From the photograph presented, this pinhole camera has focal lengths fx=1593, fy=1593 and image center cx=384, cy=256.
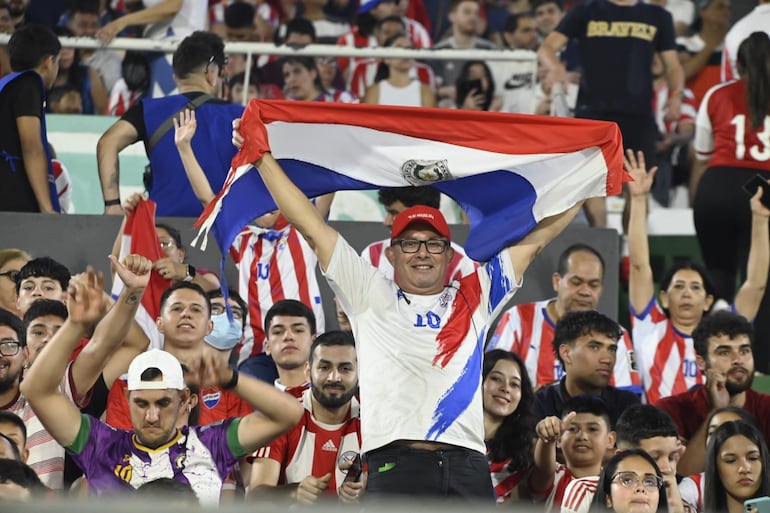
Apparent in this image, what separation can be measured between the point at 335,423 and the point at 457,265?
1663 mm

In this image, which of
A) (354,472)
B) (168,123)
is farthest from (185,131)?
(354,472)

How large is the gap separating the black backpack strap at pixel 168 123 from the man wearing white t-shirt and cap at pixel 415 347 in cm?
248

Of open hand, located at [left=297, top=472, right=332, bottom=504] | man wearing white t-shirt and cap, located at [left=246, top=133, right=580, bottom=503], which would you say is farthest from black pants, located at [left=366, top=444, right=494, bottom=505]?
open hand, located at [left=297, top=472, right=332, bottom=504]

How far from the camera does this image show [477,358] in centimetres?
678

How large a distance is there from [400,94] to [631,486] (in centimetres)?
564

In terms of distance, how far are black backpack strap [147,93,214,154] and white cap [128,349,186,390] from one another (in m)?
3.04

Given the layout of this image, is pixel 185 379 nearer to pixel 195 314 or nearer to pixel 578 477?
pixel 195 314

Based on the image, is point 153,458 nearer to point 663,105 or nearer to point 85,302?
point 85,302

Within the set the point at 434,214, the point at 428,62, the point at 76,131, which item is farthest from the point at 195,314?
the point at 428,62

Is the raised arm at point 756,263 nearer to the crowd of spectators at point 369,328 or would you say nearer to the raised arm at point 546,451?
the crowd of spectators at point 369,328

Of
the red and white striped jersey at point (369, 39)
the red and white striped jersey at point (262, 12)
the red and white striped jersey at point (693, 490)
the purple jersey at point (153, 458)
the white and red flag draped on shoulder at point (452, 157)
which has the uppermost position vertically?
the red and white striped jersey at point (262, 12)

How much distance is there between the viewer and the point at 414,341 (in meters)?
6.70

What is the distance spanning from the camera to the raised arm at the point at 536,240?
7216 millimetres

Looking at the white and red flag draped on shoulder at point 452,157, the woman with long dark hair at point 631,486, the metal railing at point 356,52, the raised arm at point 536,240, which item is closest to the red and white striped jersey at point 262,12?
the metal railing at point 356,52
